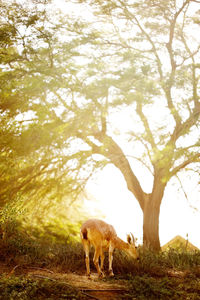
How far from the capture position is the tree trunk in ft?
34.8

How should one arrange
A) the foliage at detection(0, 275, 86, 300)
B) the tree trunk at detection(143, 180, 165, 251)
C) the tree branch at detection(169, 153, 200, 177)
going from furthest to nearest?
the tree trunk at detection(143, 180, 165, 251)
the tree branch at detection(169, 153, 200, 177)
the foliage at detection(0, 275, 86, 300)

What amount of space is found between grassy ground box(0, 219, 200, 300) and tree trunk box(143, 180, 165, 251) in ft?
6.78

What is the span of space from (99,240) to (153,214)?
527 cm

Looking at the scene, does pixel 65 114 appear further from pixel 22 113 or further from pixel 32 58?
pixel 32 58

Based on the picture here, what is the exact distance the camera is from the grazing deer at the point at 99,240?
592 cm

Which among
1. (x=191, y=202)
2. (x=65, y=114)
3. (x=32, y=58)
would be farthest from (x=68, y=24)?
(x=191, y=202)

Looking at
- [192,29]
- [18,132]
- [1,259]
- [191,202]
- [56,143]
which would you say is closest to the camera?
[1,259]

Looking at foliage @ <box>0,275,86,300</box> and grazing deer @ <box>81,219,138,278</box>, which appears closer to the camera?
foliage @ <box>0,275,86,300</box>

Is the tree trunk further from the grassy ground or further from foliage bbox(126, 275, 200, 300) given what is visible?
foliage bbox(126, 275, 200, 300)

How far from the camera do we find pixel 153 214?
35.4 ft

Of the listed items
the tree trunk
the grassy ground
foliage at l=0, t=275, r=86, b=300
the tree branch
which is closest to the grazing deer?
the grassy ground

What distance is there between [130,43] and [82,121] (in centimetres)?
442

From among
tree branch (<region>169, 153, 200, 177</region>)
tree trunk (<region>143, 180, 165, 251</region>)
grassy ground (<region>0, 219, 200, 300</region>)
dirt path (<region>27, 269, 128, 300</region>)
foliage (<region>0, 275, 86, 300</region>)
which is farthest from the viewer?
tree trunk (<region>143, 180, 165, 251</region>)

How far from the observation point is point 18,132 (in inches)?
329
